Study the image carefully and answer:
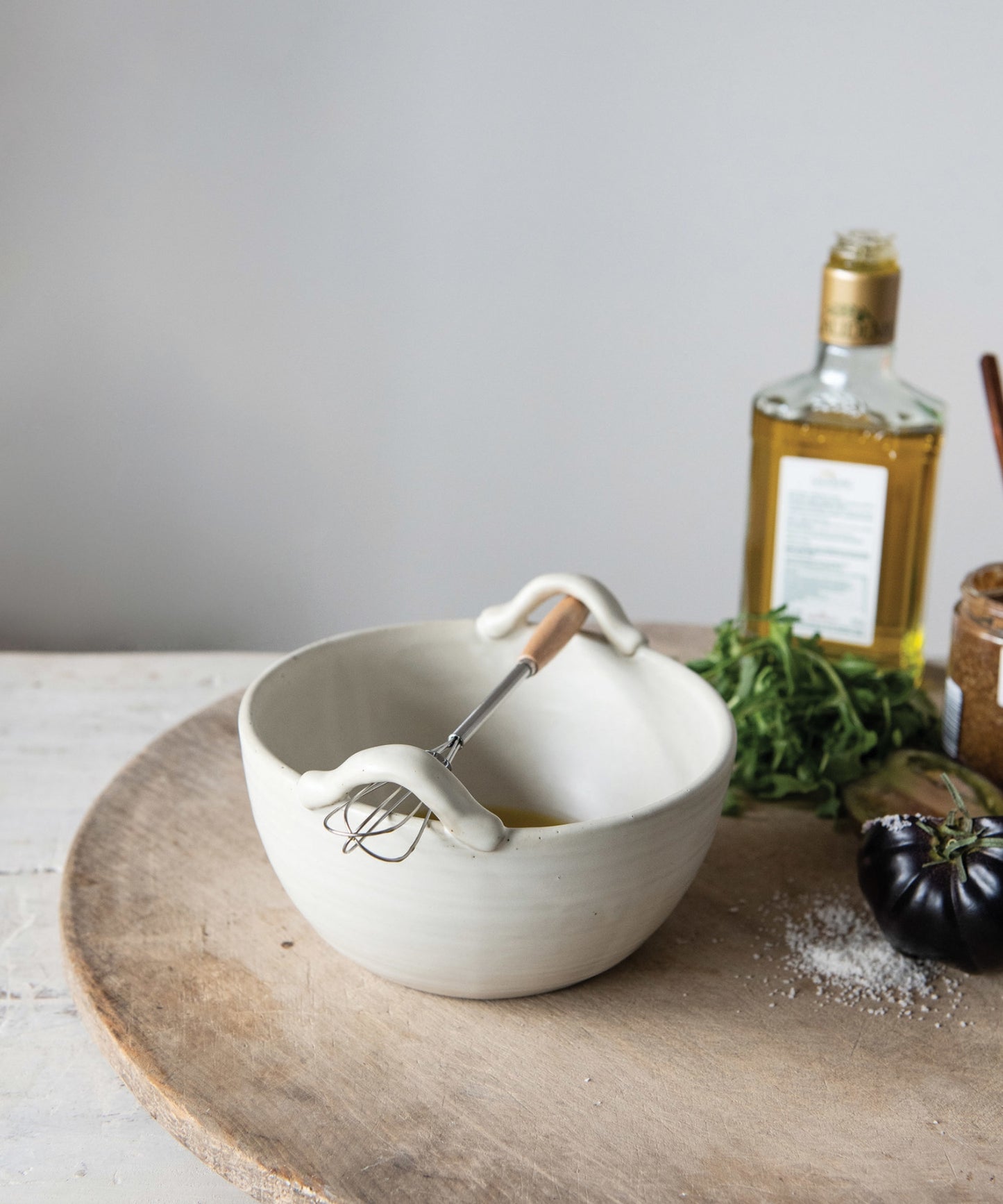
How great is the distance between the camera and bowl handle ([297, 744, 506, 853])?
57cm

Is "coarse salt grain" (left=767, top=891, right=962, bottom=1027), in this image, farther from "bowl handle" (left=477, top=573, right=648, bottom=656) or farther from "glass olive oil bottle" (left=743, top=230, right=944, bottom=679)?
"glass olive oil bottle" (left=743, top=230, right=944, bottom=679)

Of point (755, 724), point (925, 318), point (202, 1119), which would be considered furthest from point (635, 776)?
point (925, 318)

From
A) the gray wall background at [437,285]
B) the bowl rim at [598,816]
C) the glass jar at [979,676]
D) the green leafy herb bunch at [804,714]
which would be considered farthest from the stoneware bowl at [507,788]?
the gray wall background at [437,285]

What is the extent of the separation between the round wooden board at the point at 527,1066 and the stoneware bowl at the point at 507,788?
36 millimetres

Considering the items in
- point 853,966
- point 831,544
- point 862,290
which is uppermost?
point 862,290

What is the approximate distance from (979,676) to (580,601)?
11.6 inches

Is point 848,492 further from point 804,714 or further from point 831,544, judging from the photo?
point 804,714

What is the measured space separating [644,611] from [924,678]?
2.85ft

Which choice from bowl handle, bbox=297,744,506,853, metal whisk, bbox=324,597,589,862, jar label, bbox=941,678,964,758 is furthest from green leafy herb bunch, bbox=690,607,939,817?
bowl handle, bbox=297,744,506,853

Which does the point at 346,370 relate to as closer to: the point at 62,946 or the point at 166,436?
the point at 166,436

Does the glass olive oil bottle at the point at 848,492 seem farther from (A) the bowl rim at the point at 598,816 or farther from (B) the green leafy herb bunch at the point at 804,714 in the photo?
(A) the bowl rim at the point at 598,816

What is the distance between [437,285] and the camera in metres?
1.79

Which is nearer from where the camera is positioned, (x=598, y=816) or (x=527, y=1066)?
(x=527, y=1066)

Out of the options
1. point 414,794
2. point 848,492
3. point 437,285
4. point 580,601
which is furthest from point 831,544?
point 437,285
